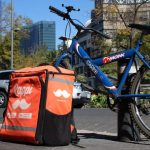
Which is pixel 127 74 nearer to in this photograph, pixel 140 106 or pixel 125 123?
pixel 140 106

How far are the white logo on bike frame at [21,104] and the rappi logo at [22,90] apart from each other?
0.30 ft

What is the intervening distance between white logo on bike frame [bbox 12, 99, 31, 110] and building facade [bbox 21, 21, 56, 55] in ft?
190

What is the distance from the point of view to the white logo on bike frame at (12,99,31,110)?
20.2 ft

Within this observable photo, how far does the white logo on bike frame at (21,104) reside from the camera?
242 inches

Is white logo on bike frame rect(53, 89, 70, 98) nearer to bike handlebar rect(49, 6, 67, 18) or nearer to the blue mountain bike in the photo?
the blue mountain bike

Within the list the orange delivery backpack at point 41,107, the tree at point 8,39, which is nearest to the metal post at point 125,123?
the orange delivery backpack at point 41,107

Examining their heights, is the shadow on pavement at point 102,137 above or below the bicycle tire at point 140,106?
below

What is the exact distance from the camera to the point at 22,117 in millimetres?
6137

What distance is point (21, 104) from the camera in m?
6.22

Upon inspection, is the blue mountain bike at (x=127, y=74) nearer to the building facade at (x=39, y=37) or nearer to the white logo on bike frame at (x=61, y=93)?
the white logo on bike frame at (x=61, y=93)

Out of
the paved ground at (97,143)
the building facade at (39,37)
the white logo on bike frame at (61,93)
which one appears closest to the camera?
the paved ground at (97,143)

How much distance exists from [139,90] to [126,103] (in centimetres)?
26

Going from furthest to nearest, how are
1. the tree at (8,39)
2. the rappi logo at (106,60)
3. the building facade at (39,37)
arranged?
the building facade at (39,37), the tree at (8,39), the rappi logo at (106,60)

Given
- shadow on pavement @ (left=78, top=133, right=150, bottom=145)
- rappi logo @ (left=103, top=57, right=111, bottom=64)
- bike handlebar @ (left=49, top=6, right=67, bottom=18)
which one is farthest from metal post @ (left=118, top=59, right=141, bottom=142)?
bike handlebar @ (left=49, top=6, right=67, bottom=18)
